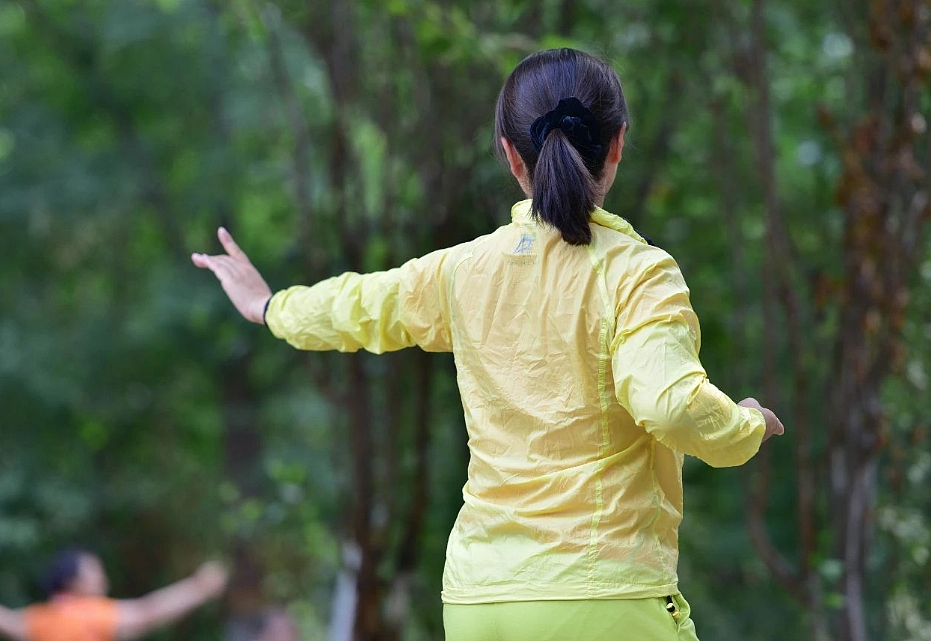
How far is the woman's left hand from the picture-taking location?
2.38 metres

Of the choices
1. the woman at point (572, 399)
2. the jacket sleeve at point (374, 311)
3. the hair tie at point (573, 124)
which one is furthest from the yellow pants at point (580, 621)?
the hair tie at point (573, 124)

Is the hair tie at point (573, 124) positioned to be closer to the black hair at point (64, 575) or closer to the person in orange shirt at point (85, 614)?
the person in orange shirt at point (85, 614)

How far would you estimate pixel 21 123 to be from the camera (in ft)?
38.5

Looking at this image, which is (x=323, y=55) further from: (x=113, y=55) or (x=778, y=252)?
(x=113, y=55)

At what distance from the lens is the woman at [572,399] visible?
178 centimetres

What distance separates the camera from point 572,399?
6.21ft

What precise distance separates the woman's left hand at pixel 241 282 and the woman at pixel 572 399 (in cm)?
48

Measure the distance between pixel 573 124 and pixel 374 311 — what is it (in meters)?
0.52

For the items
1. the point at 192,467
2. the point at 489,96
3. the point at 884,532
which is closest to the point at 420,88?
the point at 489,96

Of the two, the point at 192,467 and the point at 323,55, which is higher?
the point at 323,55

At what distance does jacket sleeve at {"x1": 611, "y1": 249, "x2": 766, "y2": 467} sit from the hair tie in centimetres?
25

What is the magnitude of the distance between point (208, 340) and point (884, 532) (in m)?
8.59

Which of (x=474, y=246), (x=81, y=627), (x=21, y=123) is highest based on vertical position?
(x=21, y=123)

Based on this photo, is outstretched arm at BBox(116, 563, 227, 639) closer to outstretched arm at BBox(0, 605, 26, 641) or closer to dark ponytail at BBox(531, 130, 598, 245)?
outstretched arm at BBox(0, 605, 26, 641)
